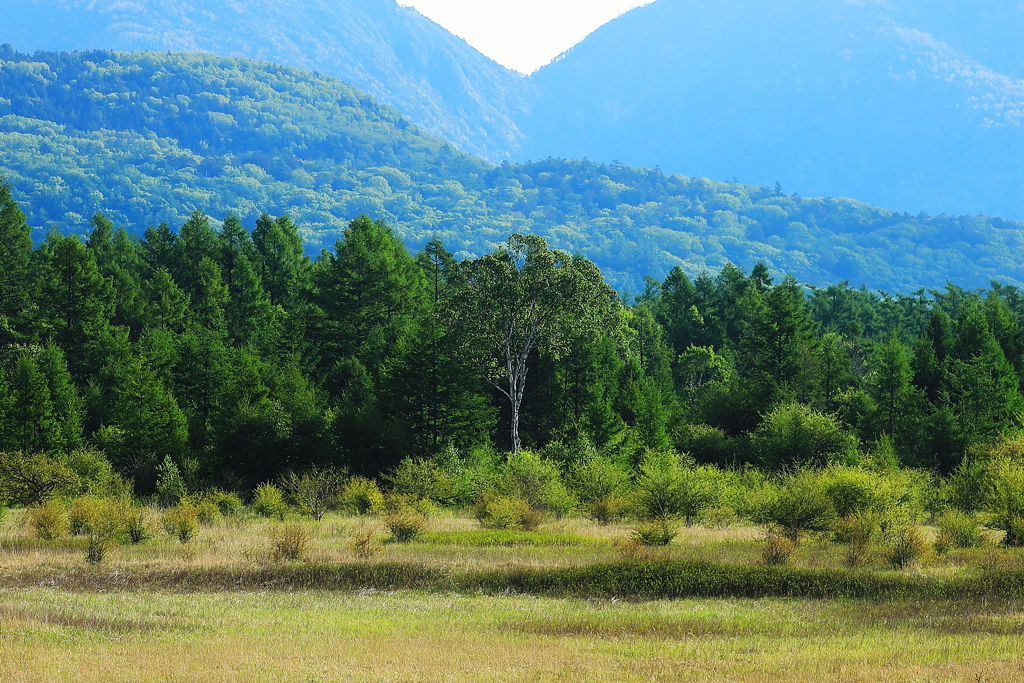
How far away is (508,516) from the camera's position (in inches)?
1553

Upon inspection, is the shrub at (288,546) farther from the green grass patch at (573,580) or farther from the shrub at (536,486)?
the shrub at (536,486)

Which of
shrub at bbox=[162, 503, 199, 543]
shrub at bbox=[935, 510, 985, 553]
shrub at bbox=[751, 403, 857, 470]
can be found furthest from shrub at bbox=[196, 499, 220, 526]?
shrub at bbox=[751, 403, 857, 470]

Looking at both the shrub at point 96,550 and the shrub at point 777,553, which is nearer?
the shrub at point 777,553

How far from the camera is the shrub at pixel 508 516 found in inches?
1550

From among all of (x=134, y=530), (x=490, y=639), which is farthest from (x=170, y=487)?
(x=490, y=639)

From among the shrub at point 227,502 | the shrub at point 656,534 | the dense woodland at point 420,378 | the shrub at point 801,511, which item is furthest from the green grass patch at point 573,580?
the dense woodland at point 420,378

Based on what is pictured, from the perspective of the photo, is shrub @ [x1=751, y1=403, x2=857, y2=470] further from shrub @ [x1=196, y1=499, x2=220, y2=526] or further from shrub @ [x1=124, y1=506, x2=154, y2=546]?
shrub @ [x1=124, y1=506, x2=154, y2=546]

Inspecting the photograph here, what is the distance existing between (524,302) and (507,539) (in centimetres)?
3180

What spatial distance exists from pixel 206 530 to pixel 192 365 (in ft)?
115

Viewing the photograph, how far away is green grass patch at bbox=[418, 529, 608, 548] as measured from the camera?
112 ft

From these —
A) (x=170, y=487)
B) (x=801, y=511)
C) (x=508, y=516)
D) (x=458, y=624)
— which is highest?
(x=170, y=487)

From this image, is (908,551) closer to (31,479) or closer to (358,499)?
(358,499)

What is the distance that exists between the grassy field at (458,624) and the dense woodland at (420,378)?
2812cm

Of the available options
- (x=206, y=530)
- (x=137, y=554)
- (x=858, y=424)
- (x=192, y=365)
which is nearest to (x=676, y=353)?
(x=858, y=424)
